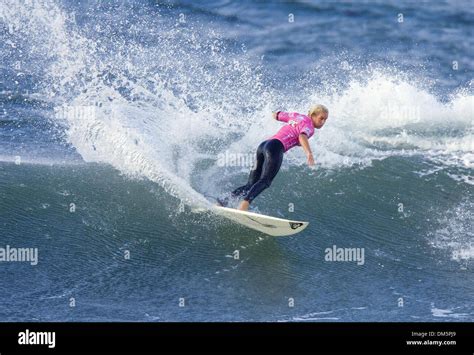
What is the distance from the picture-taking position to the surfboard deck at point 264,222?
9945 millimetres

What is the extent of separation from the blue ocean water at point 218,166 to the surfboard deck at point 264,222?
125mm

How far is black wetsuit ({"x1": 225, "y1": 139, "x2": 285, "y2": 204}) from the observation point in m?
10.2

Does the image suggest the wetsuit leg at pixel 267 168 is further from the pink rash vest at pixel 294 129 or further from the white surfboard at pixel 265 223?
the white surfboard at pixel 265 223

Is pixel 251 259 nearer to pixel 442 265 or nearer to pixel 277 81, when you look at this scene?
pixel 442 265

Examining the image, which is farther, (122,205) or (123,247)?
(122,205)

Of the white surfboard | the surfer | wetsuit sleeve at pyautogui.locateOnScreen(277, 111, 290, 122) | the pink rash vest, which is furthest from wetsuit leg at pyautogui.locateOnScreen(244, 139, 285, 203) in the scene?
wetsuit sleeve at pyautogui.locateOnScreen(277, 111, 290, 122)

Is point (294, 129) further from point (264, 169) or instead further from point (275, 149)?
point (264, 169)

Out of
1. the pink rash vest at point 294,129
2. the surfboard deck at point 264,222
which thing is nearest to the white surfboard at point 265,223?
the surfboard deck at point 264,222

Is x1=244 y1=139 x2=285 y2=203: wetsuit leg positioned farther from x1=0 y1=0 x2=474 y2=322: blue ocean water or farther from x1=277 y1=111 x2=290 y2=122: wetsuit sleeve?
x1=0 y1=0 x2=474 y2=322: blue ocean water

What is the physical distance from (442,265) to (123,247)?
3.47 metres

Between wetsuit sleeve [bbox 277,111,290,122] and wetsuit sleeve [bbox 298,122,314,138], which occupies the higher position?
wetsuit sleeve [bbox 277,111,290,122]

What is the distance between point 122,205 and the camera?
11.0 metres

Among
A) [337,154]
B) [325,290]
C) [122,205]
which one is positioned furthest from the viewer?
[337,154]

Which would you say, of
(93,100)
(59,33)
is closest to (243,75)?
(59,33)
